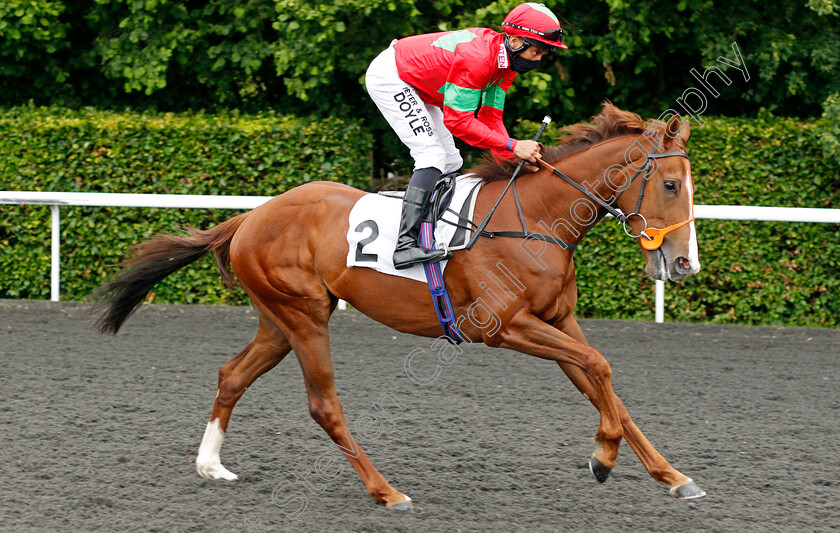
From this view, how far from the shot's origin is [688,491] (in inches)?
135

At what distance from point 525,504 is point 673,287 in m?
4.49

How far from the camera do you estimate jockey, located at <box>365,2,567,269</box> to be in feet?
11.8

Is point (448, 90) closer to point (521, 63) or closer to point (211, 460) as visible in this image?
point (521, 63)

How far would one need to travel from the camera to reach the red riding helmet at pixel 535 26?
3.58 metres

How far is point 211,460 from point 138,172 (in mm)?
4909

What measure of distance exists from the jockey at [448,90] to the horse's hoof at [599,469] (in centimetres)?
105

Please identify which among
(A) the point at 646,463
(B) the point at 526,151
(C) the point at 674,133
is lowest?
(A) the point at 646,463

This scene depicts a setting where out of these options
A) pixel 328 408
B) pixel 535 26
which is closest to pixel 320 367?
pixel 328 408

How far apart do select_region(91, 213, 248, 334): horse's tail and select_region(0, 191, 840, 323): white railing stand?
2473 mm

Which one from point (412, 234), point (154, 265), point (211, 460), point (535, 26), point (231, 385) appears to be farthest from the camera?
point (154, 265)

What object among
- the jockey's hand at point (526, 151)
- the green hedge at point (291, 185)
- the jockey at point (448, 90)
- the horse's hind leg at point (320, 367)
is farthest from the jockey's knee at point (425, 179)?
the green hedge at point (291, 185)

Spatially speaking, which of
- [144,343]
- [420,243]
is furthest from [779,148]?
[144,343]

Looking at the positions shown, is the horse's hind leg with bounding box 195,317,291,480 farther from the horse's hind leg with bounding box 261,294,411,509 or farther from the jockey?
the jockey

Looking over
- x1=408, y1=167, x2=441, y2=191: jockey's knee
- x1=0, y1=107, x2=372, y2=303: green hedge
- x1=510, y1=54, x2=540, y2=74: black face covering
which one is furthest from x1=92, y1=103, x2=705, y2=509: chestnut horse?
x1=0, y1=107, x2=372, y2=303: green hedge
